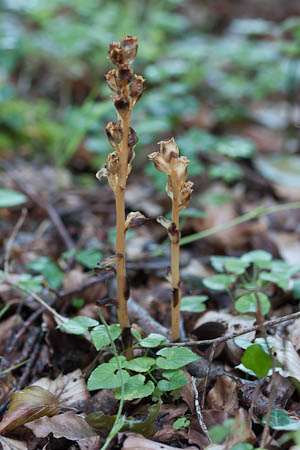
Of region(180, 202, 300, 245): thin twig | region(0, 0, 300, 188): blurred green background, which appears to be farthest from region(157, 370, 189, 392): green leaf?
region(0, 0, 300, 188): blurred green background

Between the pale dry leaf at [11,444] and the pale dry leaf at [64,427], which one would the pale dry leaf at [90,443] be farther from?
the pale dry leaf at [11,444]

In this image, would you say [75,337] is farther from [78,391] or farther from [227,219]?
[227,219]

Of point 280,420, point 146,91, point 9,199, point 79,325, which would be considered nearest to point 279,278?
point 280,420

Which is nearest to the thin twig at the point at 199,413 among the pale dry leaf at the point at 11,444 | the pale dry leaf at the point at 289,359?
the pale dry leaf at the point at 289,359

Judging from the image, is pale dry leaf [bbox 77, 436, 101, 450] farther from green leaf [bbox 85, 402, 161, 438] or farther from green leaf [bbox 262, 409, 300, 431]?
green leaf [bbox 262, 409, 300, 431]

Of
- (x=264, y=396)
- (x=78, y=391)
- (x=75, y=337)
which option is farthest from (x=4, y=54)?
(x=264, y=396)

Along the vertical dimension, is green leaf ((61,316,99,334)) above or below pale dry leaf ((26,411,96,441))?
above

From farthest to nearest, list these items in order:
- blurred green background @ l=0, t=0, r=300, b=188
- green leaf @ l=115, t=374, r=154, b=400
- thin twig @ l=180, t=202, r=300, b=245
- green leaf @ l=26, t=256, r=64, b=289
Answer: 1. blurred green background @ l=0, t=0, r=300, b=188
2. thin twig @ l=180, t=202, r=300, b=245
3. green leaf @ l=26, t=256, r=64, b=289
4. green leaf @ l=115, t=374, r=154, b=400
